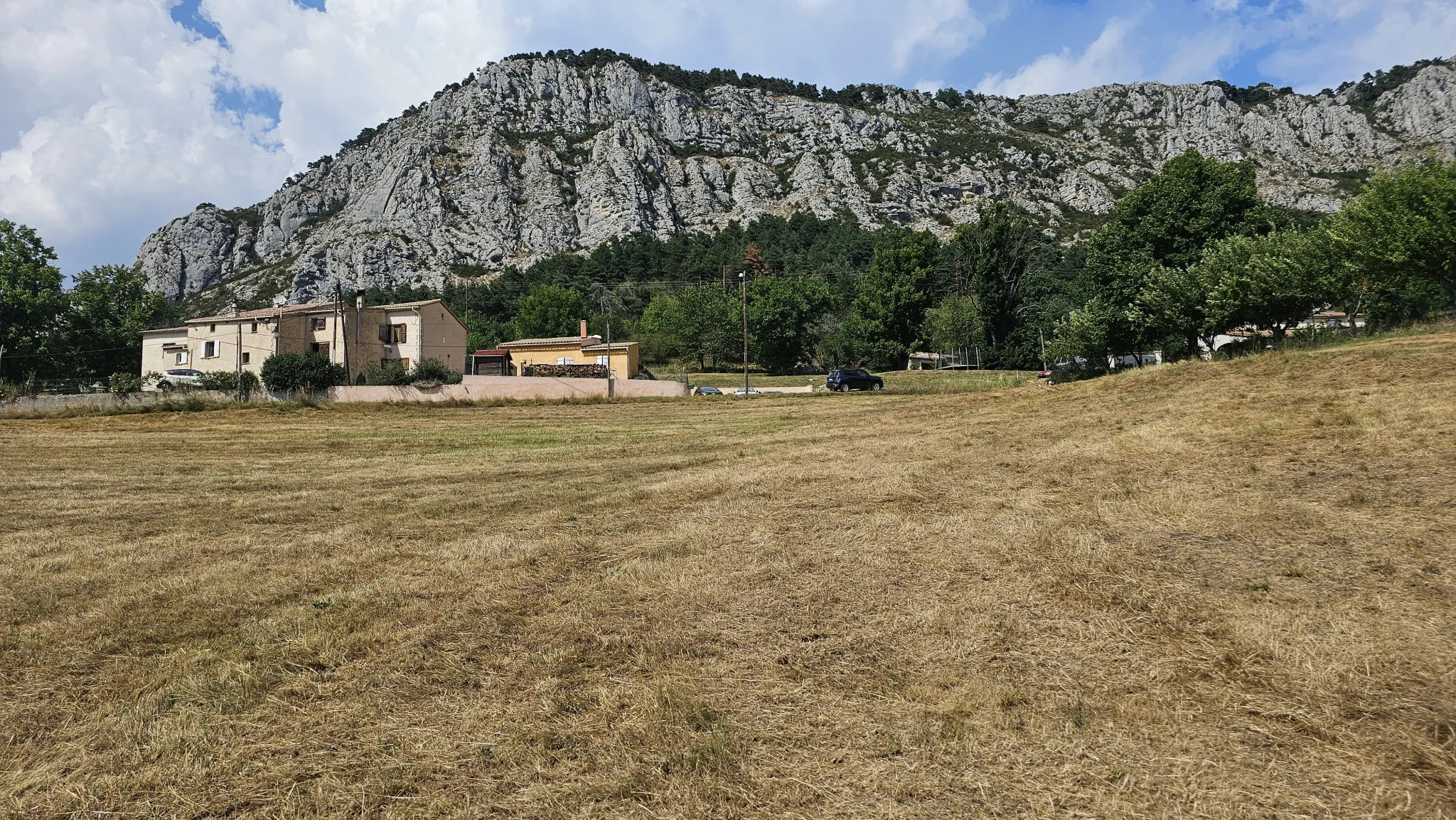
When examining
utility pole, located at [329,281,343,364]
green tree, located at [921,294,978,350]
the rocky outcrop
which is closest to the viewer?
utility pole, located at [329,281,343,364]

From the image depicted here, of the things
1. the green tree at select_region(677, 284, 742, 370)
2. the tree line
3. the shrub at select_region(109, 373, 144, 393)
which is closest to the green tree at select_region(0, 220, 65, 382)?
the tree line

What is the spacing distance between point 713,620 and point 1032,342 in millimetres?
74966

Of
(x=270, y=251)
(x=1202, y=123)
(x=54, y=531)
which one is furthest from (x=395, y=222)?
(x=1202, y=123)

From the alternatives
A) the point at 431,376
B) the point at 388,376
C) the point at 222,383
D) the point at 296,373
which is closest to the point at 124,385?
the point at 222,383

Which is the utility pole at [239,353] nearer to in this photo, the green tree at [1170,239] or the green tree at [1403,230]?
the green tree at [1170,239]

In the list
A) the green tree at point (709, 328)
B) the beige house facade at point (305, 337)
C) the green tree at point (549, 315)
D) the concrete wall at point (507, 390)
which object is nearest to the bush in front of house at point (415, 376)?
the concrete wall at point (507, 390)

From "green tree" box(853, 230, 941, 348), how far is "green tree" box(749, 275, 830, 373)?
6.84 metres

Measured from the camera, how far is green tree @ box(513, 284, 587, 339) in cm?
9194

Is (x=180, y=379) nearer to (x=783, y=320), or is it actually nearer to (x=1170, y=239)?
(x=783, y=320)

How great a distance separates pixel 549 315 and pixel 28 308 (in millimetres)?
50334

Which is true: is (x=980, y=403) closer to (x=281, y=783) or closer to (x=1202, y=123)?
(x=281, y=783)

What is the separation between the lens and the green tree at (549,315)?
302 feet

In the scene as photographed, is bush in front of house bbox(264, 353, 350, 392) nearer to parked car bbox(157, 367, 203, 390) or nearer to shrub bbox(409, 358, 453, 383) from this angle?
parked car bbox(157, 367, 203, 390)

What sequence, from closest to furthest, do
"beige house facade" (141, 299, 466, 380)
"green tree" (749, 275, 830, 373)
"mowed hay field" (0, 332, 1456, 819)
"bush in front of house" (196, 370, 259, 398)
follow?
"mowed hay field" (0, 332, 1456, 819) → "bush in front of house" (196, 370, 259, 398) → "beige house facade" (141, 299, 466, 380) → "green tree" (749, 275, 830, 373)
